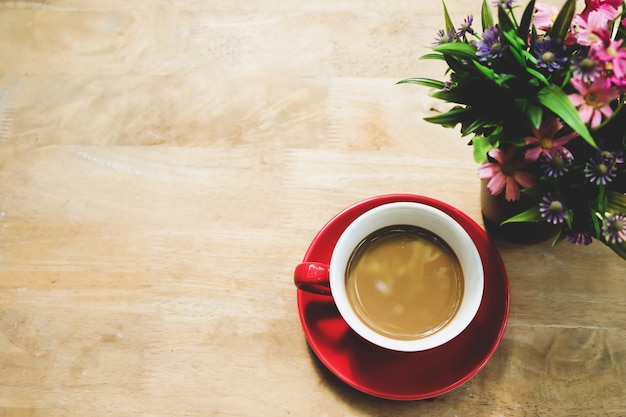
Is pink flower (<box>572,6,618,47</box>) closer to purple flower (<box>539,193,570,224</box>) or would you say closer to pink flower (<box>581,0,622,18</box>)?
pink flower (<box>581,0,622,18</box>)

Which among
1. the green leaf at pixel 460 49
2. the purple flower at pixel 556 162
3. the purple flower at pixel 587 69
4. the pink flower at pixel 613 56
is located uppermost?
the pink flower at pixel 613 56

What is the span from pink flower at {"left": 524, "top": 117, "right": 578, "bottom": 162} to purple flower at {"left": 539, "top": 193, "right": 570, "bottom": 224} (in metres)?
0.05

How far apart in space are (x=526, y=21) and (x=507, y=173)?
167 mm

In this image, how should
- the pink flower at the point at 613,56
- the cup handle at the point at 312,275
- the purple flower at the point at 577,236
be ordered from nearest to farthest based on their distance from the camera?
the pink flower at the point at 613,56
the purple flower at the point at 577,236
the cup handle at the point at 312,275

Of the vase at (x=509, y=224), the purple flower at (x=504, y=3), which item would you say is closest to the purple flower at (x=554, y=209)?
the vase at (x=509, y=224)

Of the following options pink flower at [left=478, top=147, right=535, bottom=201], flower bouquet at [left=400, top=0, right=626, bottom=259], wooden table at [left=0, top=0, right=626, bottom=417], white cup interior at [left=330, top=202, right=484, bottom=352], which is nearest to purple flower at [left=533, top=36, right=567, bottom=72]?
flower bouquet at [left=400, top=0, right=626, bottom=259]

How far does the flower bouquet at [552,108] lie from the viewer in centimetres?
56

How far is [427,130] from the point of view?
93cm

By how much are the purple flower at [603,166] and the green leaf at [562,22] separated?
0.13 metres

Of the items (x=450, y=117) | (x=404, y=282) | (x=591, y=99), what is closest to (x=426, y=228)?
(x=404, y=282)

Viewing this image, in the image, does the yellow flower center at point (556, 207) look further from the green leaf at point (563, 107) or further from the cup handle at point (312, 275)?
the cup handle at point (312, 275)

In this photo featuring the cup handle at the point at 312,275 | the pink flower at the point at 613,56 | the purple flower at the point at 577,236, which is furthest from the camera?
the cup handle at the point at 312,275

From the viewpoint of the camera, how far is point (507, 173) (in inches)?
26.0

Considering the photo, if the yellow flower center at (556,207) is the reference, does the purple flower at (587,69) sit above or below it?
above
